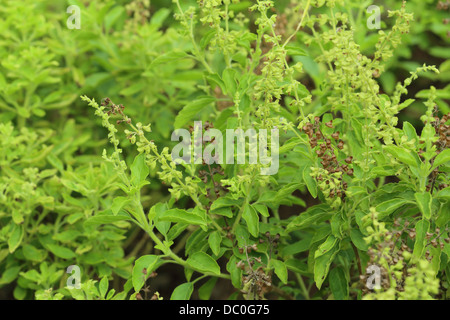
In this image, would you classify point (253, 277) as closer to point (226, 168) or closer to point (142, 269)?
point (142, 269)

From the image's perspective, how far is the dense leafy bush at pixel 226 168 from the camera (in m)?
1.77

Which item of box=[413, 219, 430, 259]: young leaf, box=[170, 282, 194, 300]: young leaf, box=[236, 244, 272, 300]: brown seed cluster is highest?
box=[413, 219, 430, 259]: young leaf

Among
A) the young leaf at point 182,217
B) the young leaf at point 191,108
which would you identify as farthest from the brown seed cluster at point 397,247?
the young leaf at point 191,108

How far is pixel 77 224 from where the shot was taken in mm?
2436

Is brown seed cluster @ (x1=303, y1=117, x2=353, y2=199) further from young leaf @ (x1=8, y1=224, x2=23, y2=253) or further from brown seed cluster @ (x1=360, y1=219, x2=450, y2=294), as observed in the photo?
young leaf @ (x1=8, y1=224, x2=23, y2=253)

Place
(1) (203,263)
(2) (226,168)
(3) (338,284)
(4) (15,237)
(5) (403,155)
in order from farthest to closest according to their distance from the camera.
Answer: (4) (15,237)
(2) (226,168)
(3) (338,284)
(1) (203,263)
(5) (403,155)

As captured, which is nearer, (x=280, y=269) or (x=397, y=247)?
(x=397, y=247)

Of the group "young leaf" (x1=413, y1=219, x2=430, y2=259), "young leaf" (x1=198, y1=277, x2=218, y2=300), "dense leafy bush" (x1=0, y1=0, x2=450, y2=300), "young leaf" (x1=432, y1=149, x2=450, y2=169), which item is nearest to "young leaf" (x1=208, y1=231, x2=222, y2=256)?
"dense leafy bush" (x1=0, y1=0, x2=450, y2=300)

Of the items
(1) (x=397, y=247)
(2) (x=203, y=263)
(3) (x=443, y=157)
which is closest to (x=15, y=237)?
(2) (x=203, y=263)

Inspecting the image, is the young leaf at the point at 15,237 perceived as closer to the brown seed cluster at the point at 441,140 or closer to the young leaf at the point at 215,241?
the young leaf at the point at 215,241

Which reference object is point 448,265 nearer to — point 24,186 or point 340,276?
point 340,276

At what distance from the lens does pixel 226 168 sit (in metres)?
2.14

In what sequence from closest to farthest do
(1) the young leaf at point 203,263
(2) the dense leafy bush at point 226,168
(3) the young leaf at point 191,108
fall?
(2) the dense leafy bush at point 226,168 → (1) the young leaf at point 203,263 → (3) the young leaf at point 191,108

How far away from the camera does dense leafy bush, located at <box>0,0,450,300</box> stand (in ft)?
5.82
